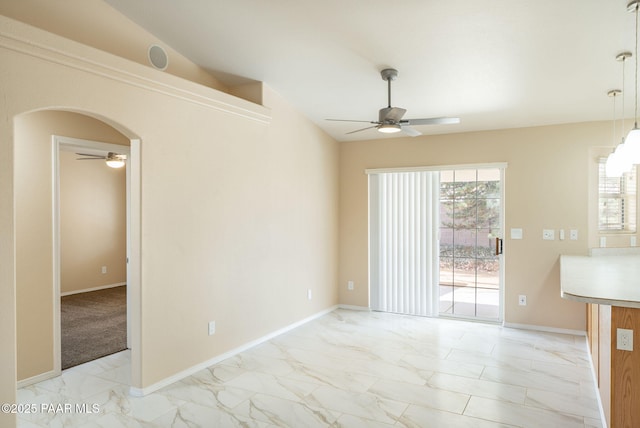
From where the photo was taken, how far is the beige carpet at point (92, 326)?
436cm

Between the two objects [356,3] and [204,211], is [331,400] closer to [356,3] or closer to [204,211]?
[204,211]

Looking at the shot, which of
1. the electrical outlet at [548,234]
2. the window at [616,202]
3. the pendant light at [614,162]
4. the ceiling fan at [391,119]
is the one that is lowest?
the electrical outlet at [548,234]

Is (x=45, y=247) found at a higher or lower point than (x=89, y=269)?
higher

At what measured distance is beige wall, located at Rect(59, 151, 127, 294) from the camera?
7320 mm

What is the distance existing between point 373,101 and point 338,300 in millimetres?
3100

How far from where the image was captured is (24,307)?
11.6 feet

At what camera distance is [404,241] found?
601cm

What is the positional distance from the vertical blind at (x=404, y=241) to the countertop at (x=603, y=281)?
177 cm

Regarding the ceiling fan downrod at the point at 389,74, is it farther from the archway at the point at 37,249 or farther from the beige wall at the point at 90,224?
the beige wall at the point at 90,224

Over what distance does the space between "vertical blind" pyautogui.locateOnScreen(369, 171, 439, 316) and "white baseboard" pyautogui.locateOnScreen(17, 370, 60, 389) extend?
4030 mm

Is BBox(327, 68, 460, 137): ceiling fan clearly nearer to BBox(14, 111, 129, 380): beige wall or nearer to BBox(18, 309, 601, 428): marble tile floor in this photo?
BBox(18, 309, 601, 428): marble tile floor

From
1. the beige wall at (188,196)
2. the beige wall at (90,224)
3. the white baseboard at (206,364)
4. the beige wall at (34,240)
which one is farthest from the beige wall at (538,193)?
the beige wall at (90,224)

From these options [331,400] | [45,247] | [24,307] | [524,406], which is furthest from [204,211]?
[524,406]

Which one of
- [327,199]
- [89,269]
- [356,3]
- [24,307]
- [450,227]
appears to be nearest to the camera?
[356,3]
